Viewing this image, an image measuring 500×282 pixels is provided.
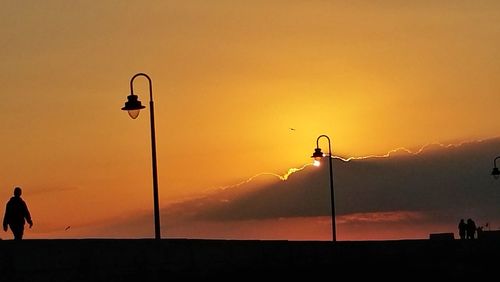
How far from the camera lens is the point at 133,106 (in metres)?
44.4

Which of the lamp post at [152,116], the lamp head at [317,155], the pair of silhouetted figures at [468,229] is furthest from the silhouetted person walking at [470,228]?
the lamp post at [152,116]

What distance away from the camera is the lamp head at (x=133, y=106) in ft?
146

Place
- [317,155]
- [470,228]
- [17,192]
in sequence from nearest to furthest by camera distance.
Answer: [17,192] → [317,155] → [470,228]

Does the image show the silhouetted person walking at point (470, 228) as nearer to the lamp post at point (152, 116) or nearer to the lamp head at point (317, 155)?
the lamp head at point (317, 155)
